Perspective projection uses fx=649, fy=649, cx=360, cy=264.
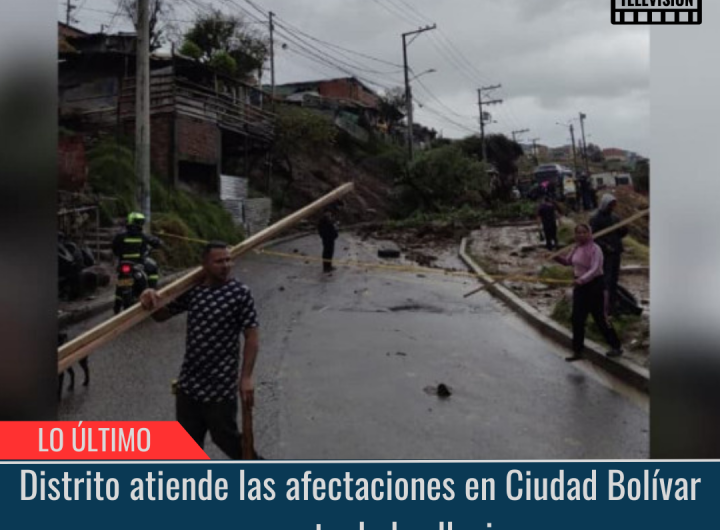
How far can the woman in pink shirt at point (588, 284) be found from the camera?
5.78m

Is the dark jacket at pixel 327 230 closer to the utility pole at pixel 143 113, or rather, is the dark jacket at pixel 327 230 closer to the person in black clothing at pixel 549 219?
the utility pole at pixel 143 113

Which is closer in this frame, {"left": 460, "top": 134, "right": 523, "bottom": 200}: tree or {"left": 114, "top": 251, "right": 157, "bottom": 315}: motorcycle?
{"left": 114, "top": 251, "right": 157, "bottom": 315}: motorcycle

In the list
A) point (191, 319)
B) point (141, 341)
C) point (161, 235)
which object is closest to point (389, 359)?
point (141, 341)

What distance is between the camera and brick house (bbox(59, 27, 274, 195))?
17.6ft

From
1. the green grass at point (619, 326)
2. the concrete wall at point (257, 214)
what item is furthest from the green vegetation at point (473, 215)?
the concrete wall at point (257, 214)

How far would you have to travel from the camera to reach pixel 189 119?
6.62m

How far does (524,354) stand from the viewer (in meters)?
6.57

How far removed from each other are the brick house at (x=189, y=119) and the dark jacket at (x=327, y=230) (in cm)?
279

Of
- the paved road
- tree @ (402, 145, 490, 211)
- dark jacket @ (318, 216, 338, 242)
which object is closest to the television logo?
the paved road

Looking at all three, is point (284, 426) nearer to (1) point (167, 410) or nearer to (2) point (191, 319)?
(1) point (167, 410)

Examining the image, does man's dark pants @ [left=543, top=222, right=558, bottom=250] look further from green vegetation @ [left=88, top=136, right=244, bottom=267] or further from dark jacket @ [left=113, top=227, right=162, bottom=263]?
dark jacket @ [left=113, top=227, right=162, bottom=263]

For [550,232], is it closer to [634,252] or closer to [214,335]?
[634,252]

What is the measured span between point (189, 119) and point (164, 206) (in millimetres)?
1849

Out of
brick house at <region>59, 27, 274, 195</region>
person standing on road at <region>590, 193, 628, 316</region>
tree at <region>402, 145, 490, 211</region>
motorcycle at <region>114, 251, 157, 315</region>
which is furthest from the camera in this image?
tree at <region>402, 145, 490, 211</region>
